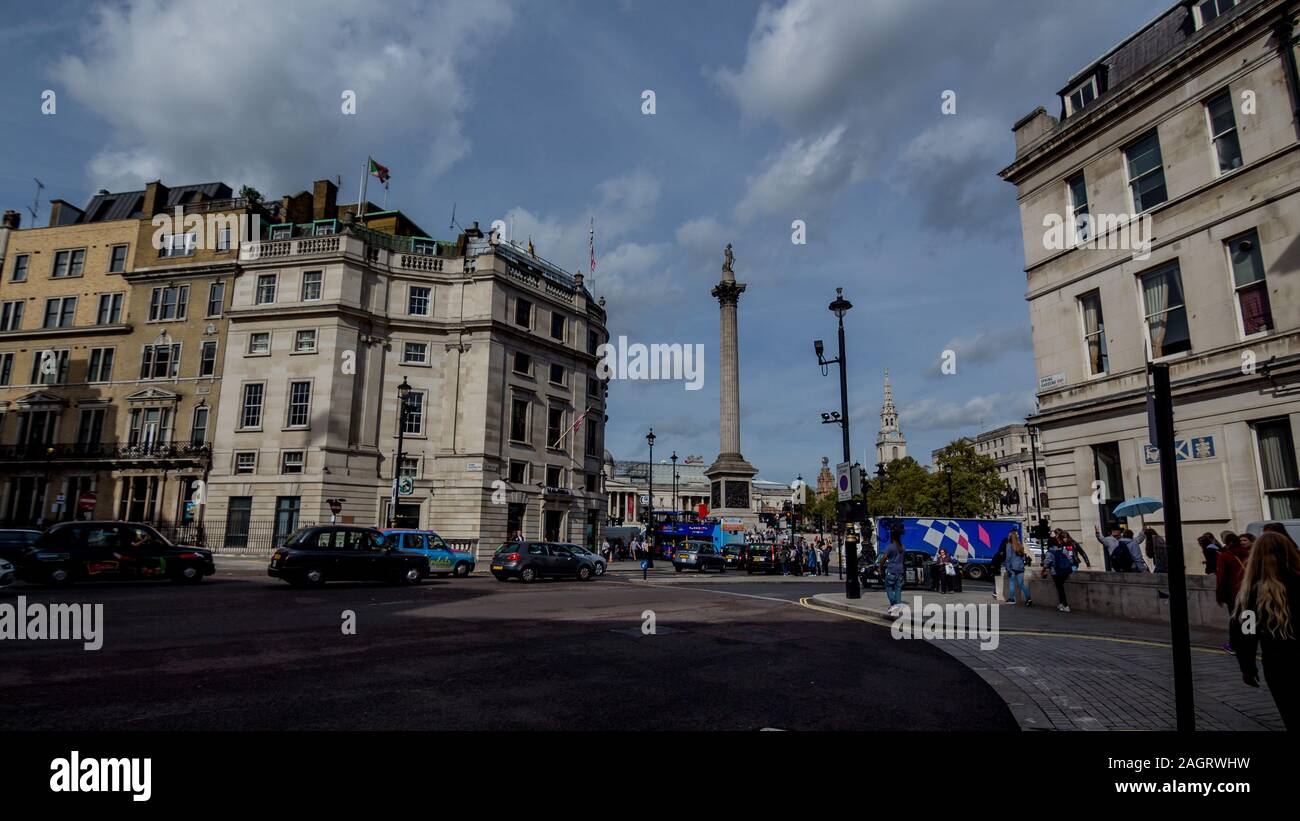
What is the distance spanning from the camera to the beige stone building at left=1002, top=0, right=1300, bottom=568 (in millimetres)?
14258

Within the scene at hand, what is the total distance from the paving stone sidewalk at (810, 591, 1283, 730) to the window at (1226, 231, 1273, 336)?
745cm

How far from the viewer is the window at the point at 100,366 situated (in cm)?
4053

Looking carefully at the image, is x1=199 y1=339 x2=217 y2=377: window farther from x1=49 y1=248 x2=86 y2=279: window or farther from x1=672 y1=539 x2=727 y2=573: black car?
x1=672 y1=539 x2=727 y2=573: black car

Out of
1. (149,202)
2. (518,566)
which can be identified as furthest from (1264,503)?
(149,202)

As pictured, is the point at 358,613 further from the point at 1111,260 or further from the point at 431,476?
the point at 431,476

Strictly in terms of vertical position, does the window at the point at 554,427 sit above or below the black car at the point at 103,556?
above

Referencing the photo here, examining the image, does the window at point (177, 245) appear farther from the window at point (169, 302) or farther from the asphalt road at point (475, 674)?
the asphalt road at point (475, 674)

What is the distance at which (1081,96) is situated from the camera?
19766 mm

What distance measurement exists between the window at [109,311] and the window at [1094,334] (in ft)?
167

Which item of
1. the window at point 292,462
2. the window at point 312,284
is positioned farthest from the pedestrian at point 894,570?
the window at point 312,284

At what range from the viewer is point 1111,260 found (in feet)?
57.8

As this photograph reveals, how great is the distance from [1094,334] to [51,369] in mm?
55002
